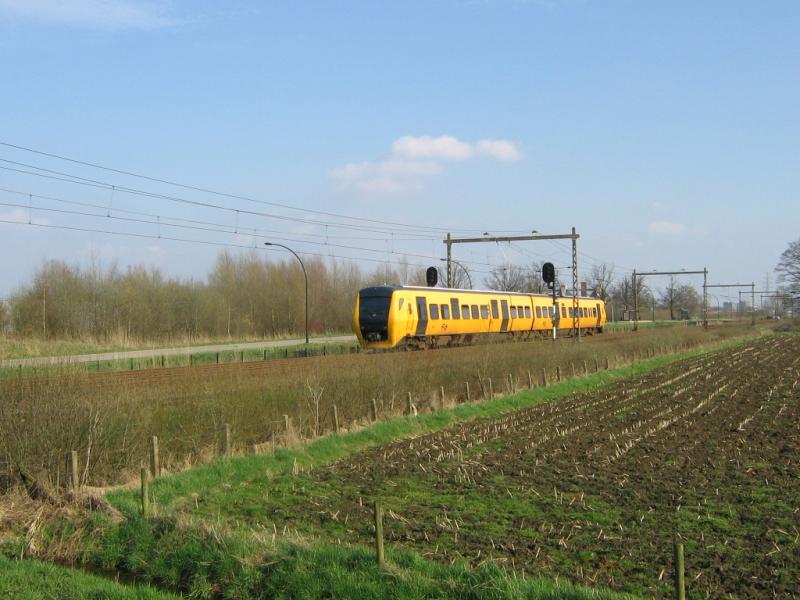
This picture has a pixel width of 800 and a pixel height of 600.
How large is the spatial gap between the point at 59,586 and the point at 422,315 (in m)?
25.8

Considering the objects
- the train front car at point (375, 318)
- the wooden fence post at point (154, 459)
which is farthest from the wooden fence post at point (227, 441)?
the train front car at point (375, 318)

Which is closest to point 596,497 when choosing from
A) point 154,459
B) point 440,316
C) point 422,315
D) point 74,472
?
point 154,459

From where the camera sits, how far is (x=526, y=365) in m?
27.5

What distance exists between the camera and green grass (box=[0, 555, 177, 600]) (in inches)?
315

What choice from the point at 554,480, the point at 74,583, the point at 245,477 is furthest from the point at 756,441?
the point at 74,583

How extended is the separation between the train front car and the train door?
1871mm

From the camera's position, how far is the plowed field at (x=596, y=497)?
7.99 metres

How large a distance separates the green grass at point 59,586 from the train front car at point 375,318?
75.6ft

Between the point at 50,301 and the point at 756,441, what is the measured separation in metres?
46.5

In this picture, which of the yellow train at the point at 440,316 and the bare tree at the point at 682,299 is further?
the bare tree at the point at 682,299

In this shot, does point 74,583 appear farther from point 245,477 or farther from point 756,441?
point 756,441

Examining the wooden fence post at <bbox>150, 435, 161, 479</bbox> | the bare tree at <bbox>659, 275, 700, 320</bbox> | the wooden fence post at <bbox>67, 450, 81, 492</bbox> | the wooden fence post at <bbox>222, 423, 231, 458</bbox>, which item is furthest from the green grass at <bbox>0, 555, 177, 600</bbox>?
the bare tree at <bbox>659, 275, 700, 320</bbox>

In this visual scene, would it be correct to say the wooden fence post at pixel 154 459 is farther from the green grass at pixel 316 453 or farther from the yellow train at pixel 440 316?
the yellow train at pixel 440 316

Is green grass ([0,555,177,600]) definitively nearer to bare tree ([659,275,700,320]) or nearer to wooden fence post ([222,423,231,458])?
wooden fence post ([222,423,231,458])
